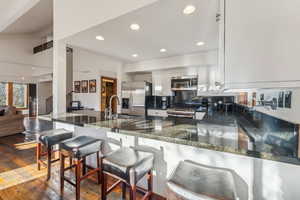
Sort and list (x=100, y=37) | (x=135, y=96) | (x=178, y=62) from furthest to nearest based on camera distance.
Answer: (x=135, y=96), (x=178, y=62), (x=100, y=37)

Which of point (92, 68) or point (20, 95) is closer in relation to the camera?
point (92, 68)

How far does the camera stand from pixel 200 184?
922mm

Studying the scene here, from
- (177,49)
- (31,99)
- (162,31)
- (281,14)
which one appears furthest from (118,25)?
(31,99)

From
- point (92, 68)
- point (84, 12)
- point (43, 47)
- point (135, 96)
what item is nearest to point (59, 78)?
point (84, 12)

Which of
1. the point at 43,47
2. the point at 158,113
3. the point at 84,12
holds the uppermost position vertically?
the point at 43,47

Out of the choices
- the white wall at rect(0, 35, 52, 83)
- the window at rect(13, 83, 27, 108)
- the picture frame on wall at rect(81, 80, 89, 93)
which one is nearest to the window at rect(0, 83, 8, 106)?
the window at rect(13, 83, 27, 108)

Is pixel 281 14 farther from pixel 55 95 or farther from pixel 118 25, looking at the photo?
pixel 55 95

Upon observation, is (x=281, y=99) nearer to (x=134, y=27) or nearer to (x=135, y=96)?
(x=134, y=27)

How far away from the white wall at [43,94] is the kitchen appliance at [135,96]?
416cm

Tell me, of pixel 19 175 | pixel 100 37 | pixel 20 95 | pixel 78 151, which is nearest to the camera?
pixel 78 151

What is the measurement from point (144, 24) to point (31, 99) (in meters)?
6.60

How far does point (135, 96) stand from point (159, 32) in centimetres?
245

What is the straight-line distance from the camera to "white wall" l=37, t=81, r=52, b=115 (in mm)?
6445

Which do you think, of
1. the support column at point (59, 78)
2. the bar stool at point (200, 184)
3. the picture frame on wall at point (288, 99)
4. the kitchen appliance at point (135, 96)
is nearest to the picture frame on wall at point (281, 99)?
the picture frame on wall at point (288, 99)
